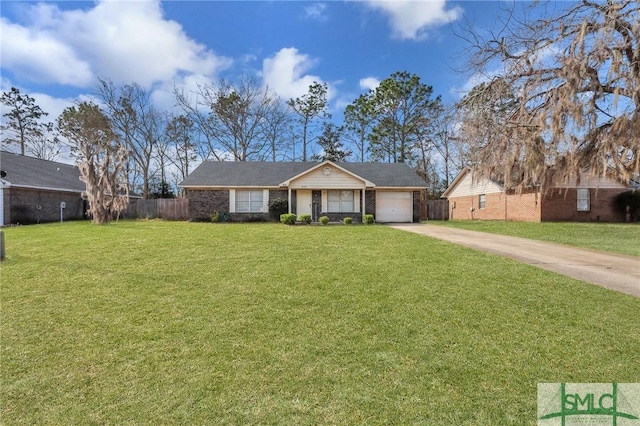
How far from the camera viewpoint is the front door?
1972 cm

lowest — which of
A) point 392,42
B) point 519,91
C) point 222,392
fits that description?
point 222,392

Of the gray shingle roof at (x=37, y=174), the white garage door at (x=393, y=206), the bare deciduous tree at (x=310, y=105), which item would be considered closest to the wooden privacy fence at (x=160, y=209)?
the gray shingle roof at (x=37, y=174)

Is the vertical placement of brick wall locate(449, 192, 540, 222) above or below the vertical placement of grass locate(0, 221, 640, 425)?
above

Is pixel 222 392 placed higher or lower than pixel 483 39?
lower

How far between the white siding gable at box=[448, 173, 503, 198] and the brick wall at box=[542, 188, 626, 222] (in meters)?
3.08

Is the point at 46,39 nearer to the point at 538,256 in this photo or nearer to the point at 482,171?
the point at 482,171

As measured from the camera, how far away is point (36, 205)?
62.4 ft

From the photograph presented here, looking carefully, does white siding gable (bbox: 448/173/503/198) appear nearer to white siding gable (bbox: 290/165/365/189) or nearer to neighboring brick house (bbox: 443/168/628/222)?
neighboring brick house (bbox: 443/168/628/222)

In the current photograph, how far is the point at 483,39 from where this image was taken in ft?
30.1

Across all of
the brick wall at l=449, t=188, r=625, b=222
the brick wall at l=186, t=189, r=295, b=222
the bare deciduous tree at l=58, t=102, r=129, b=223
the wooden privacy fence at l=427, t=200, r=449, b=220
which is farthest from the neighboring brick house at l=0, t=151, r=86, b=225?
the brick wall at l=449, t=188, r=625, b=222

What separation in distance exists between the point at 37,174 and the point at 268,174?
15410mm

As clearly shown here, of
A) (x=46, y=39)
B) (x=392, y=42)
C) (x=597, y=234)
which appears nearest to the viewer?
(x=46, y=39)

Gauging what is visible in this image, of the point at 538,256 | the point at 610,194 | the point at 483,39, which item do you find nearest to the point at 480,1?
the point at 483,39

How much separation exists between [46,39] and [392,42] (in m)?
14.1
